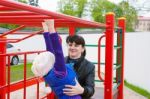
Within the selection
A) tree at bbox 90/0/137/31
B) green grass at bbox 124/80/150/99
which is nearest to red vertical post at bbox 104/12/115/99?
green grass at bbox 124/80/150/99

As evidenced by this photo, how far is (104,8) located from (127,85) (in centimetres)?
2984

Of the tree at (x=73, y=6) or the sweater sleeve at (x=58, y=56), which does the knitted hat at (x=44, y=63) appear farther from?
the tree at (x=73, y=6)

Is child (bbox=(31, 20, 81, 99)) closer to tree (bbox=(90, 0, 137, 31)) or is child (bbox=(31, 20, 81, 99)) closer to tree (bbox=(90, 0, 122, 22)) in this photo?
tree (bbox=(90, 0, 137, 31))

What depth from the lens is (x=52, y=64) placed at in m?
2.40

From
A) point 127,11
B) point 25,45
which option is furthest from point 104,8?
point 25,45

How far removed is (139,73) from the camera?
29.9ft

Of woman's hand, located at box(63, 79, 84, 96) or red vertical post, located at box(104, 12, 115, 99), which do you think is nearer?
woman's hand, located at box(63, 79, 84, 96)

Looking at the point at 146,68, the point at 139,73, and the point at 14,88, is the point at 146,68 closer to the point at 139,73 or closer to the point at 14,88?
the point at 139,73

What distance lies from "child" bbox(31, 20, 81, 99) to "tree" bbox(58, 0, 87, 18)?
36.1m

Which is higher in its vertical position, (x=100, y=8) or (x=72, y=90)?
(x=100, y=8)

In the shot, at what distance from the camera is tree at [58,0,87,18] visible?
38.7 metres

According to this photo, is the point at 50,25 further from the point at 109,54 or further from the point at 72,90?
the point at 109,54

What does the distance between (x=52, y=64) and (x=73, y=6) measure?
37605mm

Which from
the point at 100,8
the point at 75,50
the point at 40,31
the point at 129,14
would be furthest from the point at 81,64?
the point at 100,8
